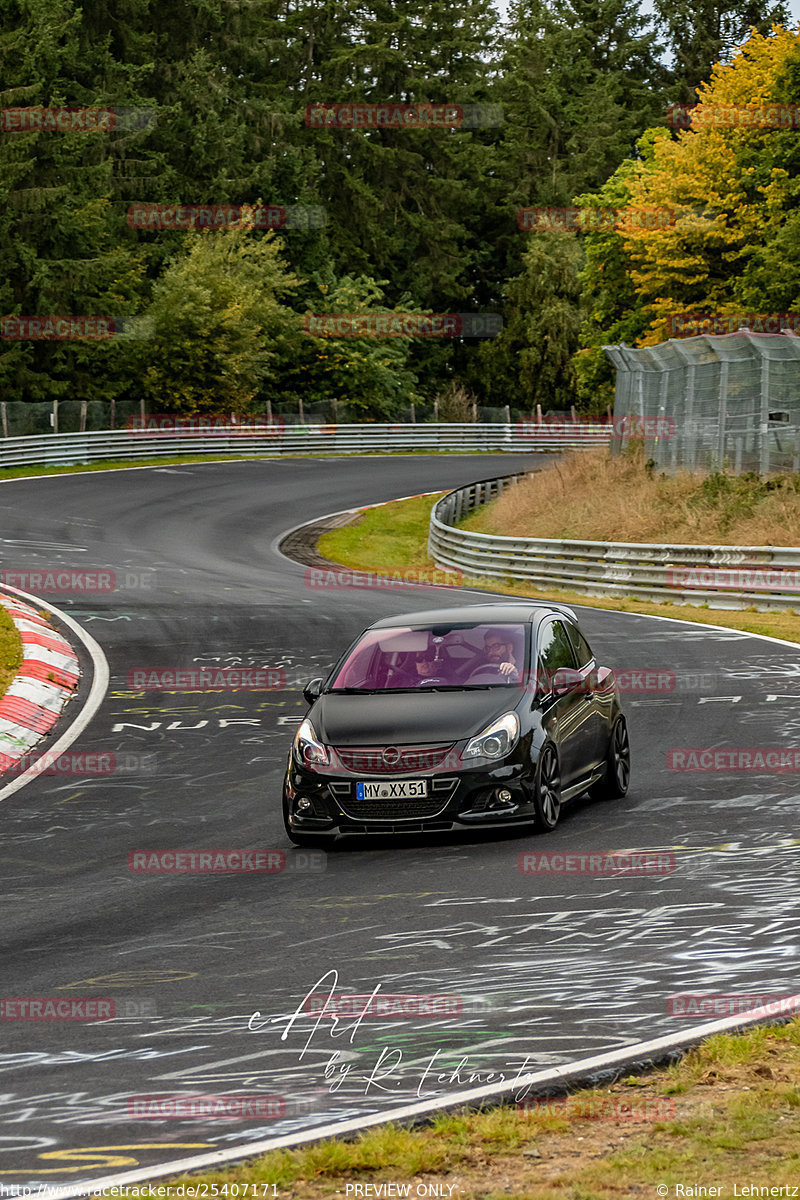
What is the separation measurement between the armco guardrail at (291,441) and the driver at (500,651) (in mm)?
41180

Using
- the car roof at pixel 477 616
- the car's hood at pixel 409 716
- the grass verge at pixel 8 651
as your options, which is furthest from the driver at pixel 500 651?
the grass verge at pixel 8 651

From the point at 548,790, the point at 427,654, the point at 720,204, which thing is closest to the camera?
the point at 548,790

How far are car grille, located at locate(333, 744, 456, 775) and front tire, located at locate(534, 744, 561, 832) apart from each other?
655mm

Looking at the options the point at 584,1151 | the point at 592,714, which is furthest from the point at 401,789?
the point at 584,1151

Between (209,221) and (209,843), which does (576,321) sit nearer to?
(209,221)

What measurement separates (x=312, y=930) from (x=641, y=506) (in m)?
26.5

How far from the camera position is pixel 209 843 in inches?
421

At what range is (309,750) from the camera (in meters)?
10.5

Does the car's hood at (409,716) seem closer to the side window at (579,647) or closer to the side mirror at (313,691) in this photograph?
the side mirror at (313,691)

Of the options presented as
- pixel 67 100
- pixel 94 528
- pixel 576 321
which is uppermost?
pixel 67 100

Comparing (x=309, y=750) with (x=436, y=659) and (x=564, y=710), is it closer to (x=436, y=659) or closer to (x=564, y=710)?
(x=436, y=659)

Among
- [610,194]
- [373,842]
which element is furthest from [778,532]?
[610,194]

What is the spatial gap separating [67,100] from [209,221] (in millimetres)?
8554

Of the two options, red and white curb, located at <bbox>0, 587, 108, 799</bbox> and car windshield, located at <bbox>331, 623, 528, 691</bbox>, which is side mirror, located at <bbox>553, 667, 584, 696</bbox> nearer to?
car windshield, located at <bbox>331, 623, 528, 691</bbox>
